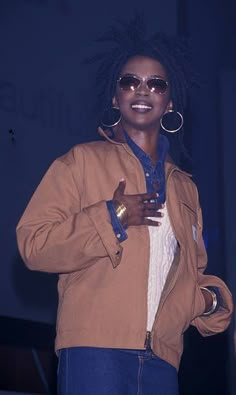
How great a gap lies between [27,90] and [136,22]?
2.24 m

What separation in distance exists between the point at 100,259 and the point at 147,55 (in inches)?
40.7

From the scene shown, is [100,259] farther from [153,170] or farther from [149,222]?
[153,170]

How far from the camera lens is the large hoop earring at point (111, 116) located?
3.68m

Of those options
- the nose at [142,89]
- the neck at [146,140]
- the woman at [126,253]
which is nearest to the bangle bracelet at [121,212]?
the woman at [126,253]

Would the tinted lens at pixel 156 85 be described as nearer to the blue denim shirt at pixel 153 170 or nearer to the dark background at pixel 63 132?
the blue denim shirt at pixel 153 170

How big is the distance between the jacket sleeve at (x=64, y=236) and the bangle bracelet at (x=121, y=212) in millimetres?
40

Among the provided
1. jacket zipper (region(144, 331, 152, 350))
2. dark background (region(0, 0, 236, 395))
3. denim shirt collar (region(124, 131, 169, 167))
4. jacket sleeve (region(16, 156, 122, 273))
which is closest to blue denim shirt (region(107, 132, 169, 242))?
denim shirt collar (region(124, 131, 169, 167))

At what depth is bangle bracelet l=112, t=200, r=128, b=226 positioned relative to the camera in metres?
3.01

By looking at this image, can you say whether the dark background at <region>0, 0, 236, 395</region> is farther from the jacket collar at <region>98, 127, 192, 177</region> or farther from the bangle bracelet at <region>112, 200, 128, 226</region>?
the bangle bracelet at <region>112, 200, 128, 226</region>

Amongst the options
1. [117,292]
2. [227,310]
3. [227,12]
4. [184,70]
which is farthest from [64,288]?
[227,12]

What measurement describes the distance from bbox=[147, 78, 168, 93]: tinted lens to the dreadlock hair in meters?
0.16

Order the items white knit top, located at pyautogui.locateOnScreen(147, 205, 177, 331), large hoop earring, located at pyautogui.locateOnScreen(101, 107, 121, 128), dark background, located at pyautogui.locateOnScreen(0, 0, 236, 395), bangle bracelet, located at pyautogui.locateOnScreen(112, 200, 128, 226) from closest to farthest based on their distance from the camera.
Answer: bangle bracelet, located at pyautogui.locateOnScreen(112, 200, 128, 226)
white knit top, located at pyautogui.locateOnScreen(147, 205, 177, 331)
large hoop earring, located at pyautogui.locateOnScreen(101, 107, 121, 128)
dark background, located at pyautogui.locateOnScreen(0, 0, 236, 395)

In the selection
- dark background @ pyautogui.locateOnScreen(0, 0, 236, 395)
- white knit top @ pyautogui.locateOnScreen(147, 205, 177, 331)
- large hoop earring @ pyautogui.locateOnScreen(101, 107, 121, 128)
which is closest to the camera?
white knit top @ pyautogui.locateOnScreen(147, 205, 177, 331)

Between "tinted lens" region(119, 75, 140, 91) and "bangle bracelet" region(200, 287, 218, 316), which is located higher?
"tinted lens" region(119, 75, 140, 91)
